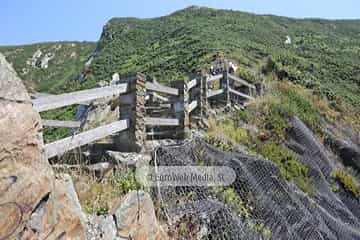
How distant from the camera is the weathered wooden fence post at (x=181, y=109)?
21.1ft

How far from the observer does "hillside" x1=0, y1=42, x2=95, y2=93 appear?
38.9 m

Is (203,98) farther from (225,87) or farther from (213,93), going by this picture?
(225,87)

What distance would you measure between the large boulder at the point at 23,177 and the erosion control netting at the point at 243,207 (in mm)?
1550

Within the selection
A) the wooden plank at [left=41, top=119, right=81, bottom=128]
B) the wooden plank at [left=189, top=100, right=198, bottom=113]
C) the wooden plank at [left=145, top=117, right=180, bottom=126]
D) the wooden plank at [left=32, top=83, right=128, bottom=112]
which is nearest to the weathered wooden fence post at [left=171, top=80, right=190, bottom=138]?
the wooden plank at [left=145, top=117, right=180, bottom=126]

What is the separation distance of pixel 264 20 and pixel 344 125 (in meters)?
25.9

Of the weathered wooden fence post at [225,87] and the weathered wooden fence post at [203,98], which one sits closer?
the weathered wooden fence post at [203,98]

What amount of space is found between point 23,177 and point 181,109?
438 cm

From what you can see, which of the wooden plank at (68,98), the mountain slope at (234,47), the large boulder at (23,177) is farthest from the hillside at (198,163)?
the mountain slope at (234,47)

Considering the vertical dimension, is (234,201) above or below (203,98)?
below

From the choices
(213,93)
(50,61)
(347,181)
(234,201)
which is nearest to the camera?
(234,201)

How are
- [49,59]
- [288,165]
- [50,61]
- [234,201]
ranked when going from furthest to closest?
[49,59]
[50,61]
[288,165]
[234,201]

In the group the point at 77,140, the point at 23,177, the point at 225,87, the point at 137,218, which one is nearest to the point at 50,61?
the point at 225,87

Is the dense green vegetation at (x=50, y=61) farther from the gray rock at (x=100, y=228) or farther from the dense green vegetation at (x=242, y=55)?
the gray rock at (x=100, y=228)

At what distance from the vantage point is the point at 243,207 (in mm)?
4562
